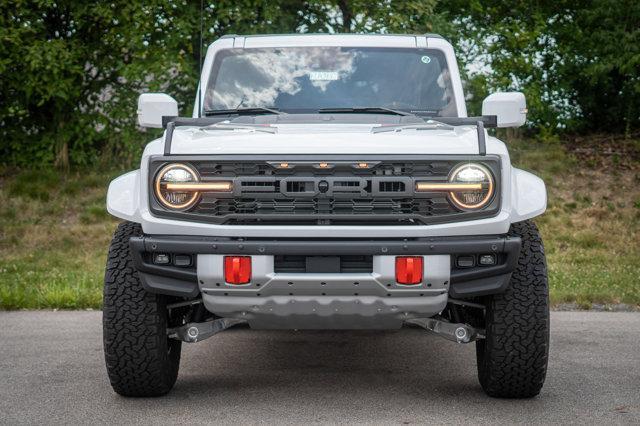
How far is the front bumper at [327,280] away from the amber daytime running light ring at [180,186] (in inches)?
7.1

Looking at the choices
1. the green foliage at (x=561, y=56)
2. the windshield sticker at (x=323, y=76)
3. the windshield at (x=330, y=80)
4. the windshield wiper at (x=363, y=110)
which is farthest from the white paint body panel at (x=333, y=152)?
the green foliage at (x=561, y=56)

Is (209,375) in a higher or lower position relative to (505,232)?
lower

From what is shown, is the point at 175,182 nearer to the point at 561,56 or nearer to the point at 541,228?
the point at 541,228

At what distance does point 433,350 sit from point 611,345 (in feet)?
3.95

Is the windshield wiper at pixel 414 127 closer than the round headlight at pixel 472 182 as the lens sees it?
No

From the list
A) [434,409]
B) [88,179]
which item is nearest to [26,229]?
[88,179]

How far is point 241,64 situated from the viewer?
7086 mm

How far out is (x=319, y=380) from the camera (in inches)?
250

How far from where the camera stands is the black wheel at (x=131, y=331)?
5613 mm

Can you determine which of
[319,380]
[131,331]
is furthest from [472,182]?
[131,331]

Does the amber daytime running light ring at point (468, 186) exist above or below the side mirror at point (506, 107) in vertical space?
below

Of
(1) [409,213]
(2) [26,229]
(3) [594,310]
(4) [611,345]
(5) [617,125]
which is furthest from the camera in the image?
(5) [617,125]

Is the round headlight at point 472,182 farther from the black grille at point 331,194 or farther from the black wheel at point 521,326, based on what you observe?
the black wheel at point 521,326

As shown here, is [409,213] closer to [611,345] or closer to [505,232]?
[505,232]
